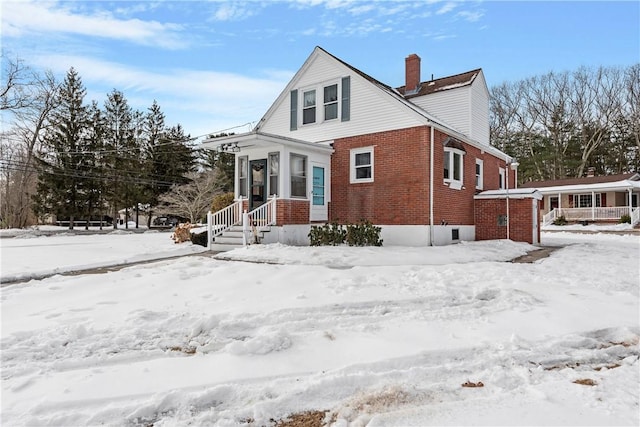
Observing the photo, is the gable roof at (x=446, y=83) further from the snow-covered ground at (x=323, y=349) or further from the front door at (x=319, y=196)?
the snow-covered ground at (x=323, y=349)

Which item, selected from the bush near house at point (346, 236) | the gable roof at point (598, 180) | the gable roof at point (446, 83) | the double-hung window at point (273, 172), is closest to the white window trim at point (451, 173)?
the bush near house at point (346, 236)

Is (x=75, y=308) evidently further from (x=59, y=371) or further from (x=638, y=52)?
(x=638, y=52)

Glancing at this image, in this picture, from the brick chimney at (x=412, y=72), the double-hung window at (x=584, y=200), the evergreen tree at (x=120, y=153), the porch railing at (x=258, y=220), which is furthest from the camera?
the evergreen tree at (x=120, y=153)

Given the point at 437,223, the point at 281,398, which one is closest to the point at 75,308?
the point at 281,398

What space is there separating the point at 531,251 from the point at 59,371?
1224 centimetres

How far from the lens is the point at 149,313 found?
4.41 m

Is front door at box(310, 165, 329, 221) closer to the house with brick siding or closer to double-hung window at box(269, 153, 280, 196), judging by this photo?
the house with brick siding

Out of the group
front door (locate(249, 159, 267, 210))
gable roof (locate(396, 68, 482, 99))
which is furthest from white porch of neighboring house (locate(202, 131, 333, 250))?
gable roof (locate(396, 68, 482, 99))

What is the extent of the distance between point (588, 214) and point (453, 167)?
20244 millimetres

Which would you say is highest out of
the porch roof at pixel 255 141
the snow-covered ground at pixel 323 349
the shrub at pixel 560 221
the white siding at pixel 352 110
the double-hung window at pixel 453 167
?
the white siding at pixel 352 110

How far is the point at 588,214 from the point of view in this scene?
26.2m

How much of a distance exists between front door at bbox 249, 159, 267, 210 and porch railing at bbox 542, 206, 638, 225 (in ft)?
81.1

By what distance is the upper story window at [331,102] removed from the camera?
1293 cm

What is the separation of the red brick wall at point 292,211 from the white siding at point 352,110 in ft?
9.72
